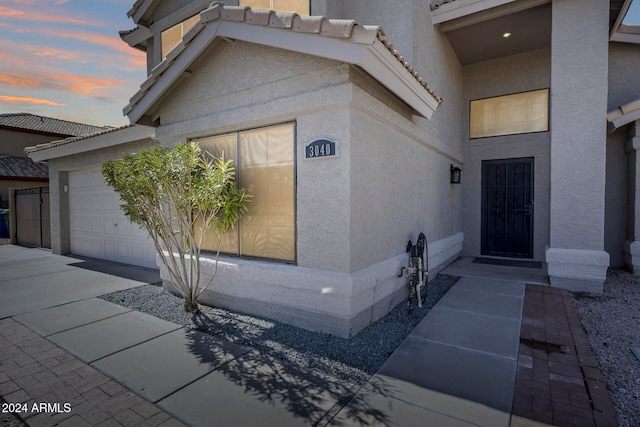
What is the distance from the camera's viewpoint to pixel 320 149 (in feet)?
14.2

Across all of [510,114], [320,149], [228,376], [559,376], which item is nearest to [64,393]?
[228,376]

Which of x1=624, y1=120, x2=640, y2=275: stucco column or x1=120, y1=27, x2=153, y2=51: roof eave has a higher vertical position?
x1=120, y1=27, x2=153, y2=51: roof eave

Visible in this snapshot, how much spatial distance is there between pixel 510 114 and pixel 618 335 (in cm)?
679

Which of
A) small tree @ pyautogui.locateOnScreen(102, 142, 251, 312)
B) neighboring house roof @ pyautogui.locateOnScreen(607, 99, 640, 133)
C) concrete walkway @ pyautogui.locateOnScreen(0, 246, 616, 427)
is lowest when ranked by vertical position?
concrete walkway @ pyautogui.locateOnScreen(0, 246, 616, 427)

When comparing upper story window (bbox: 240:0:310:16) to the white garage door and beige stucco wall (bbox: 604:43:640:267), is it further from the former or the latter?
beige stucco wall (bbox: 604:43:640:267)

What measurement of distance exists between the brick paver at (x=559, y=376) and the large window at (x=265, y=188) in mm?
3125

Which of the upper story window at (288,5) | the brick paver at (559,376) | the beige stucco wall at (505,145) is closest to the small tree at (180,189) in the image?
the brick paver at (559,376)

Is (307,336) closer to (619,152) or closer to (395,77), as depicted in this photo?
(395,77)

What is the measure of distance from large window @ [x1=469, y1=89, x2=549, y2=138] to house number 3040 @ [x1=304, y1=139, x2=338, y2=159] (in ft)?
23.9

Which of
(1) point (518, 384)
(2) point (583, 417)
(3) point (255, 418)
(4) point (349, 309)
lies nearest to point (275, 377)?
(3) point (255, 418)

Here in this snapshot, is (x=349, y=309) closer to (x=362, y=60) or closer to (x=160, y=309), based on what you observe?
(x=362, y=60)

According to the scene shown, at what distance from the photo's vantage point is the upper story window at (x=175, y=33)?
32.5ft

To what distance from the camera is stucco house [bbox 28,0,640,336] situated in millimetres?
4281

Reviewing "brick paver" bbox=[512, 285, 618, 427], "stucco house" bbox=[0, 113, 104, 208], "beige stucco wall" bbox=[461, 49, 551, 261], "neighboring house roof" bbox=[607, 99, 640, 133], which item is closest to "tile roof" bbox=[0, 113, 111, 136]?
"stucco house" bbox=[0, 113, 104, 208]
